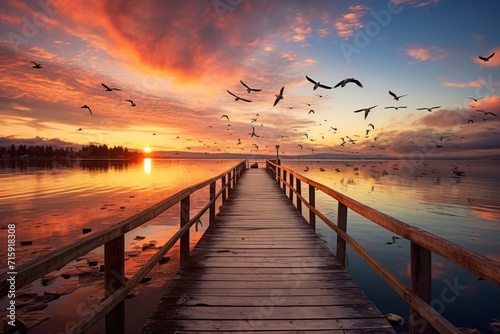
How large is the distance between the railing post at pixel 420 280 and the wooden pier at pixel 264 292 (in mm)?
895

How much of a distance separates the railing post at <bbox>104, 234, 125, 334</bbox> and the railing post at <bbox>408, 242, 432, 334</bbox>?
2432 millimetres

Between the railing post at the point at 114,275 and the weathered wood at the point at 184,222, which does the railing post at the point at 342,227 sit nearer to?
the weathered wood at the point at 184,222

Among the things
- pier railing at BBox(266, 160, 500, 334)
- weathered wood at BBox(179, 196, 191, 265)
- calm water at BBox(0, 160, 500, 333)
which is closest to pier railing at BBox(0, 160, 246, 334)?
weathered wood at BBox(179, 196, 191, 265)

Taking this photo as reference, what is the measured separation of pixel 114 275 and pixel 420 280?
251cm

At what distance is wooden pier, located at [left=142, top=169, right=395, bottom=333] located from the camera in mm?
3074

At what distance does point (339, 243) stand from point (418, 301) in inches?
107

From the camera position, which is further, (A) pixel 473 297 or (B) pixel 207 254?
(A) pixel 473 297

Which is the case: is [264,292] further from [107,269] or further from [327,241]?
[327,241]

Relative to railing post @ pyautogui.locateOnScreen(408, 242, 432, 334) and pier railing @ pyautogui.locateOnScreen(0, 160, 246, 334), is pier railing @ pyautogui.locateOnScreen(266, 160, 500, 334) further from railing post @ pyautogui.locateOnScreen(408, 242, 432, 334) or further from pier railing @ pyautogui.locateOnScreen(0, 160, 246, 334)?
pier railing @ pyautogui.locateOnScreen(0, 160, 246, 334)

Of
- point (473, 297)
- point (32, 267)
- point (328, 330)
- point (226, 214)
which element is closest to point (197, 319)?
point (328, 330)

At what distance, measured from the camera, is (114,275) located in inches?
94.3

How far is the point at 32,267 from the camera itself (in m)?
1.51

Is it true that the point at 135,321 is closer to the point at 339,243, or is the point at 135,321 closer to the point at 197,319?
the point at 197,319

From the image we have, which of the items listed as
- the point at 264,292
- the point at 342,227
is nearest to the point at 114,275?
the point at 264,292
